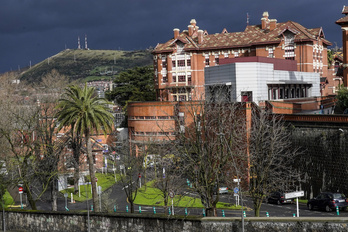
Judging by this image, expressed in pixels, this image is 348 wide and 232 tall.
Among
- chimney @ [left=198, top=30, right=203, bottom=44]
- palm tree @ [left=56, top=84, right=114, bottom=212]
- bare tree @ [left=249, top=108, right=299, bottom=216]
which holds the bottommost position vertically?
bare tree @ [left=249, top=108, right=299, bottom=216]

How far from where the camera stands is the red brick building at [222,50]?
265ft

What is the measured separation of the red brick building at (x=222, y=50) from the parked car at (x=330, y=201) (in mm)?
42177

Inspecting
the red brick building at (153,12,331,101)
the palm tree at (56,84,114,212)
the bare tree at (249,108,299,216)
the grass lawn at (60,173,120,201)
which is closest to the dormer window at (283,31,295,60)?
the red brick building at (153,12,331,101)

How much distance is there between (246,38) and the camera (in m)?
86.4

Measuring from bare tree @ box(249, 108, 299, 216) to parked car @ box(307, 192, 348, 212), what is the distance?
284cm

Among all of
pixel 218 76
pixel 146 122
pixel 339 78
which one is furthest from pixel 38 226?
pixel 339 78

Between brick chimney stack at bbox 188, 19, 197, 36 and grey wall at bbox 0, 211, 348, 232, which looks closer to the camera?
grey wall at bbox 0, 211, 348, 232

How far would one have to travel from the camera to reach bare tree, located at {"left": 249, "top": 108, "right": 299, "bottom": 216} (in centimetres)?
3719

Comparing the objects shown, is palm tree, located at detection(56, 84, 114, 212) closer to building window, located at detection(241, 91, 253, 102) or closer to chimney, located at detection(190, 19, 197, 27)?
building window, located at detection(241, 91, 253, 102)

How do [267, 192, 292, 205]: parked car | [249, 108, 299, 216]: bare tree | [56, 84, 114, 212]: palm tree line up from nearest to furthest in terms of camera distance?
[249, 108, 299, 216]: bare tree
[56, 84, 114, 212]: palm tree
[267, 192, 292, 205]: parked car

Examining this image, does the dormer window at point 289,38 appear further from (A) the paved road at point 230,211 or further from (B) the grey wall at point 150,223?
(B) the grey wall at point 150,223

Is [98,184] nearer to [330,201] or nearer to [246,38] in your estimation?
[330,201]

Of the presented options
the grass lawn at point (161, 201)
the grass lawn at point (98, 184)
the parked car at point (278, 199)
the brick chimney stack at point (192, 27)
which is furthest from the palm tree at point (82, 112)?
the brick chimney stack at point (192, 27)

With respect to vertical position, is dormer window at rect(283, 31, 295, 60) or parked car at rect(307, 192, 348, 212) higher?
dormer window at rect(283, 31, 295, 60)
